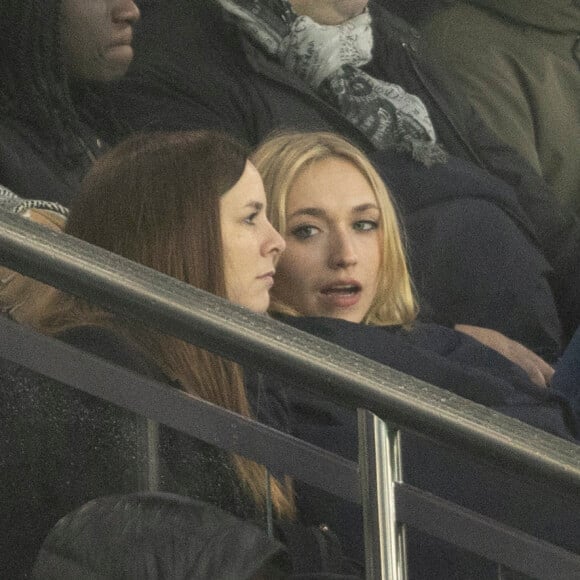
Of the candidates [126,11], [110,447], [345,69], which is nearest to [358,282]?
[345,69]

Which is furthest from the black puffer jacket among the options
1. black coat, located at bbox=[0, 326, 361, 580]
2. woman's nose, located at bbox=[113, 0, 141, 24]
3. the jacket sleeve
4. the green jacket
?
the green jacket

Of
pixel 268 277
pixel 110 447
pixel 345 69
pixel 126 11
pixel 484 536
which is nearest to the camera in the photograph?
pixel 484 536

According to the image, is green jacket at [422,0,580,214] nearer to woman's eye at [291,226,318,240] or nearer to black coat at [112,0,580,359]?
black coat at [112,0,580,359]

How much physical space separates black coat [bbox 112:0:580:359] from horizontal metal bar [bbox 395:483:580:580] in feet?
3.11

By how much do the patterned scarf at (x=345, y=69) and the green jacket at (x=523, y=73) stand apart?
5.8 inches

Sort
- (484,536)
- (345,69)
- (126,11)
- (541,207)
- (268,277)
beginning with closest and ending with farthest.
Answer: (484,536)
(268,277)
(126,11)
(345,69)
(541,207)

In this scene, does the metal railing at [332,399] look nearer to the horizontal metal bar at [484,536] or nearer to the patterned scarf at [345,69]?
the horizontal metal bar at [484,536]

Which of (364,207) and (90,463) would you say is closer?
(90,463)

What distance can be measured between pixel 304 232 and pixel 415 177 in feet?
0.87

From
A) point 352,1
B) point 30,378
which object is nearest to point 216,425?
point 30,378

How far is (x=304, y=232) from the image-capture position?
8.91 feet

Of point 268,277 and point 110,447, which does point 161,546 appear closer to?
point 110,447

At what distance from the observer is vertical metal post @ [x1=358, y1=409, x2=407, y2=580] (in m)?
1.89

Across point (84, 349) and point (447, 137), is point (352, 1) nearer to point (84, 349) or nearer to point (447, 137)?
point (447, 137)
